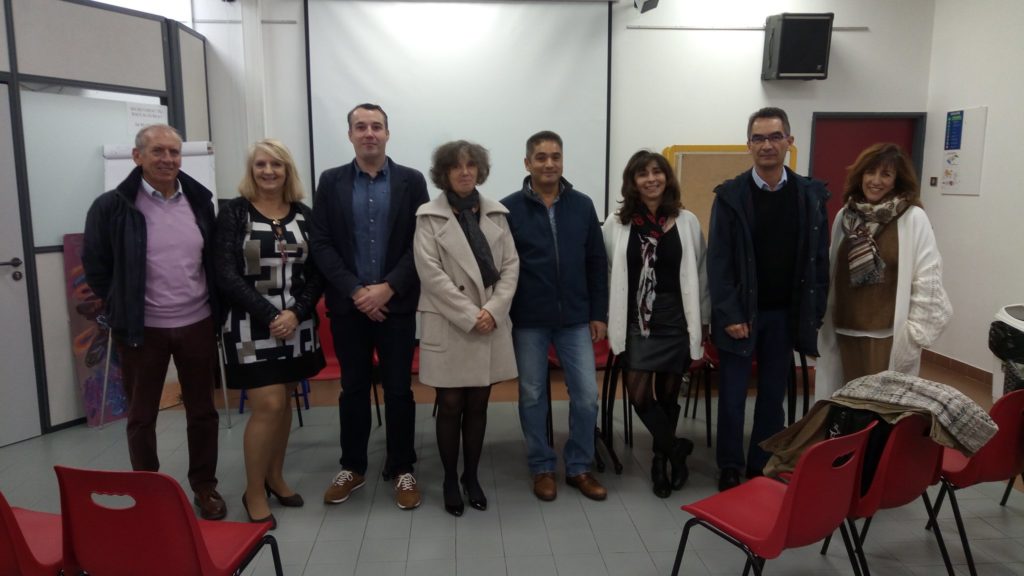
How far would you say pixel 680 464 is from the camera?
115 inches

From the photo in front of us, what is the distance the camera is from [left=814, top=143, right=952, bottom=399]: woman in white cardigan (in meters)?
2.66

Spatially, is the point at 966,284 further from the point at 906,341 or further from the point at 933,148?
the point at 906,341

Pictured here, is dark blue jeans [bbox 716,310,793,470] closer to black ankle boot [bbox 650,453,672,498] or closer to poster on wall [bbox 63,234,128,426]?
black ankle boot [bbox 650,453,672,498]

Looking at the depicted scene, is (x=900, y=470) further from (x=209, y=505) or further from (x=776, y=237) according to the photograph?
(x=209, y=505)

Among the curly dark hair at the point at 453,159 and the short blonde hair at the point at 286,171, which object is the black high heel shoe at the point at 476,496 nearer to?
the curly dark hair at the point at 453,159

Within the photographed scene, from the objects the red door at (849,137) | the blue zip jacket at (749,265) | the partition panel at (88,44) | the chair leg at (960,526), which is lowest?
the chair leg at (960,526)

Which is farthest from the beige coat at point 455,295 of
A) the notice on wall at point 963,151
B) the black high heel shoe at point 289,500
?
the notice on wall at point 963,151

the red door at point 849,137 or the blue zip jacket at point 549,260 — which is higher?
the red door at point 849,137

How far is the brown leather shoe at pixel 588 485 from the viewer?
9.29 ft

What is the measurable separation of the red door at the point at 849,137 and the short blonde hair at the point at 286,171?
4.32 metres

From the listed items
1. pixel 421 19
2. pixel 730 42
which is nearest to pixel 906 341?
pixel 730 42

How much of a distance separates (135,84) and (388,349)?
2764mm

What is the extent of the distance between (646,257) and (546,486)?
1133 mm

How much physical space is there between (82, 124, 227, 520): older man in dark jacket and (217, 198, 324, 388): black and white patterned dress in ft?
0.43
